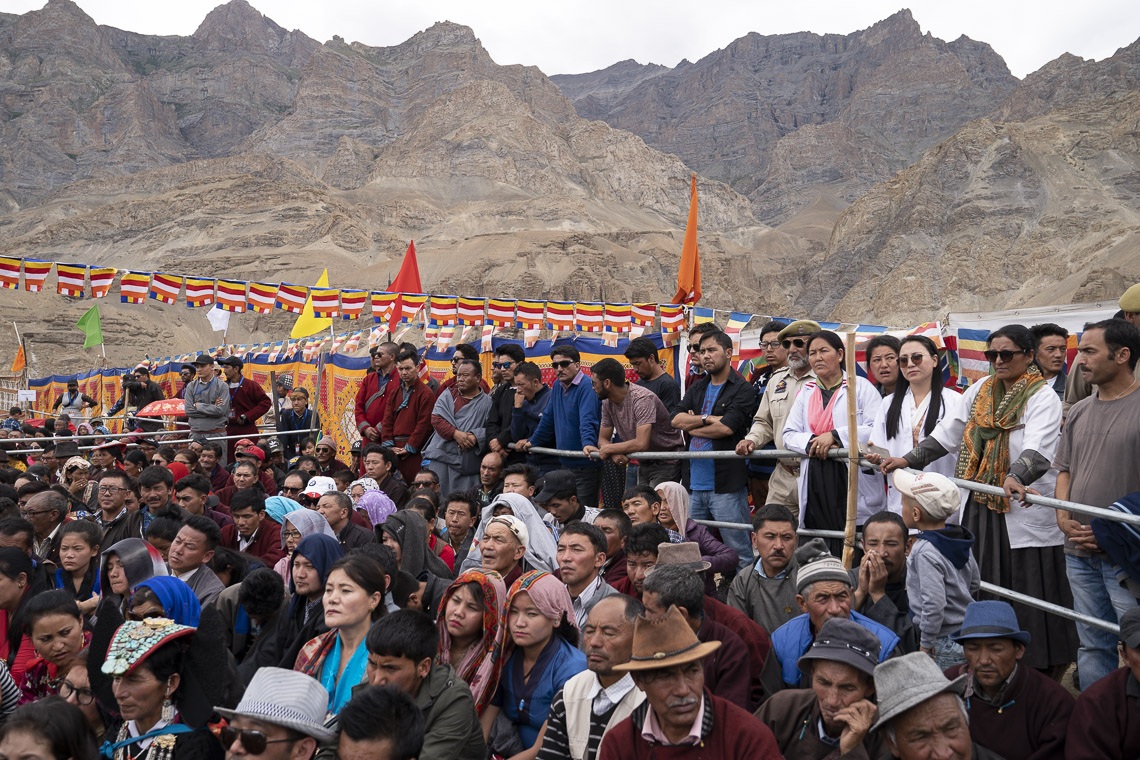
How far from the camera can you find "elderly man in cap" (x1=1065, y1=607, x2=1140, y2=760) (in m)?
3.52

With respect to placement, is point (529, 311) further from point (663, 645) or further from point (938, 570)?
point (663, 645)

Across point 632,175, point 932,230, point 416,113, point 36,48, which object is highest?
point 36,48

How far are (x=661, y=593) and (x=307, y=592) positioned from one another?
Result: 219 cm

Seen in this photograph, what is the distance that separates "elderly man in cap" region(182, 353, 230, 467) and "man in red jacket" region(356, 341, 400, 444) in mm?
2685

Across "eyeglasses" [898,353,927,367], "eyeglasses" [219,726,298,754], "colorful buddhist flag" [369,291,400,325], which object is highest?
"colorful buddhist flag" [369,291,400,325]

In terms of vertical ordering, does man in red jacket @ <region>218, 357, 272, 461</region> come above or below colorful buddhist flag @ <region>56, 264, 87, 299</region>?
below

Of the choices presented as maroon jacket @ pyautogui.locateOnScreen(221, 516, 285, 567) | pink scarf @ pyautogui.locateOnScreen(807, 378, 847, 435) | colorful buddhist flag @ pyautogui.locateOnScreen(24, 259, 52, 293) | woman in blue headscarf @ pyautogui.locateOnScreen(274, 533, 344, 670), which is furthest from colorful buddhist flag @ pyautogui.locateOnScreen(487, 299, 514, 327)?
woman in blue headscarf @ pyautogui.locateOnScreen(274, 533, 344, 670)

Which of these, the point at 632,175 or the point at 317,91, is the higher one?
the point at 317,91

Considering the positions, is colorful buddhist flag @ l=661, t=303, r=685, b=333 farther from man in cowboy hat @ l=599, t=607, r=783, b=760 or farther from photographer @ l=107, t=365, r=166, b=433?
man in cowboy hat @ l=599, t=607, r=783, b=760

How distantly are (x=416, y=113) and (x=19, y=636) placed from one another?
637ft

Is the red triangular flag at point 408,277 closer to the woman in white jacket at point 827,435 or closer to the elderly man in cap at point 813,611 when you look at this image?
the woman in white jacket at point 827,435

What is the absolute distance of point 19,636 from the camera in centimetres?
552

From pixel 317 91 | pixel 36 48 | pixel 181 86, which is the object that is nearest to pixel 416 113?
pixel 317 91

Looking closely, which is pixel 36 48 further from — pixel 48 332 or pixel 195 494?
pixel 195 494
